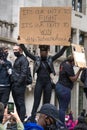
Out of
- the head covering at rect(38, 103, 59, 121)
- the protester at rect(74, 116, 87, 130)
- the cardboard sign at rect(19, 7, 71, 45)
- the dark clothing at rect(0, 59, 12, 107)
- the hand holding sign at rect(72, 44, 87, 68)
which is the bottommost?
the protester at rect(74, 116, 87, 130)

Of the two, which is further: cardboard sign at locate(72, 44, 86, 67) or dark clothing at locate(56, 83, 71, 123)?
cardboard sign at locate(72, 44, 86, 67)

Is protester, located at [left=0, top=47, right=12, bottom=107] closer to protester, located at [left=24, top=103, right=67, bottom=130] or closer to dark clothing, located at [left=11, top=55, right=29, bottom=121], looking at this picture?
dark clothing, located at [left=11, top=55, right=29, bottom=121]

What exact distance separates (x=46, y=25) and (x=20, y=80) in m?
1.23

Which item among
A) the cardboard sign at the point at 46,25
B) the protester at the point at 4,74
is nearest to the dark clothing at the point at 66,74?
the cardboard sign at the point at 46,25

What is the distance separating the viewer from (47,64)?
1056 centimetres

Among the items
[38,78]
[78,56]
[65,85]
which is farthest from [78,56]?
[38,78]

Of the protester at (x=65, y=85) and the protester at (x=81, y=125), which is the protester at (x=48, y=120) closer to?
the protester at (x=81, y=125)

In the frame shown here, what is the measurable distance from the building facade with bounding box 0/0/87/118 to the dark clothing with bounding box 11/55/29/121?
10244mm

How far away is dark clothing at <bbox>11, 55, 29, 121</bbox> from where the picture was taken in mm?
10703

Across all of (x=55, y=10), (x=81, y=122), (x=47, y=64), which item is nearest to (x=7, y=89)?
(x=47, y=64)

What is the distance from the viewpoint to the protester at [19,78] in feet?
35.1

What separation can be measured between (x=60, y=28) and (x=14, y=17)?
13363mm

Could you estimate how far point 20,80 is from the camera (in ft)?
35.0

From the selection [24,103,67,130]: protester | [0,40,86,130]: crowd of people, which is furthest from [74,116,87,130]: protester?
[0,40,86,130]: crowd of people
